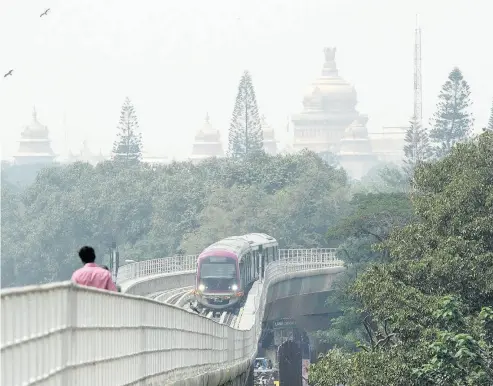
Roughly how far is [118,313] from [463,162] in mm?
36697

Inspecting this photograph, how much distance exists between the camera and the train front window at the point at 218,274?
72.0 metres

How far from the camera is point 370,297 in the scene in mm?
43062

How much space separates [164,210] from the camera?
140 metres

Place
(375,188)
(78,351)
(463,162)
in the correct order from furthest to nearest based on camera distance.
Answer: (375,188) < (463,162) < (78,351)

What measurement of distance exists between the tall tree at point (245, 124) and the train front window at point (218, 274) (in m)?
102

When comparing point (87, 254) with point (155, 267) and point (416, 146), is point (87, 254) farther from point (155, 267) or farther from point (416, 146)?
point (416, 146)

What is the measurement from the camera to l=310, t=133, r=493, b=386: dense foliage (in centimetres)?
3722

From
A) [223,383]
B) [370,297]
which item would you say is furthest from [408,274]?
[223,383]

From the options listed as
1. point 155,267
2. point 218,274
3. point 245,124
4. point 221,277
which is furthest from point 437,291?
point 245,124

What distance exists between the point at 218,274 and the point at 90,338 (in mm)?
60091

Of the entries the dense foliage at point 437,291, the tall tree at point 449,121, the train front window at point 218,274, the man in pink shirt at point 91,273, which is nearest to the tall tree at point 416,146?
the tall tree at point 449,121

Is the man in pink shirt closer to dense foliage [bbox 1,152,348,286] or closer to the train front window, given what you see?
the train front window

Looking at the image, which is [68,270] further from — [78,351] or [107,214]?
[78,351]

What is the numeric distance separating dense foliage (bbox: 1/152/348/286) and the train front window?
163 ft
